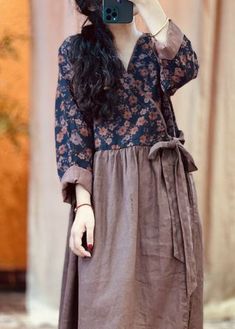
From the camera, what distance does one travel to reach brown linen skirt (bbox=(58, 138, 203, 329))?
1.05 m

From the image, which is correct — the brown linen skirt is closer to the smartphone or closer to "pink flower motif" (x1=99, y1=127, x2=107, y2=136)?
"pink flower motif" (x1=99, y1=127, x2=107, y2=136)

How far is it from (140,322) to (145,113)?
400mm

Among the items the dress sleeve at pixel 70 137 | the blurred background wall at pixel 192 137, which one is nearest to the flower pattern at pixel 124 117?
the dress sleeve at pixel 70 137

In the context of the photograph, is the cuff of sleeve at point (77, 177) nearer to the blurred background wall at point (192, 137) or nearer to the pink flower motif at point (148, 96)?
the pink flower motif at point (148, 96)

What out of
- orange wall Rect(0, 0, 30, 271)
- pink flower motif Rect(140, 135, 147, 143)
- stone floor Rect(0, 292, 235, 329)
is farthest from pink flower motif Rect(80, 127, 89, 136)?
stone floor Rect(0, 292, 235, 329)

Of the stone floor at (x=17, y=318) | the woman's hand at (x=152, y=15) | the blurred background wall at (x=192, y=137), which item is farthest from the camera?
the stone floor at (x=17, y=318)

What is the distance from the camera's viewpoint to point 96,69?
1.05 meters

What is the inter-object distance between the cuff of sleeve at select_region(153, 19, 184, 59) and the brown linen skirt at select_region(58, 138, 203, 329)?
6.7 inches

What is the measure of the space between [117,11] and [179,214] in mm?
395

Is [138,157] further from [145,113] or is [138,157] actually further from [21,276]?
[21,276]

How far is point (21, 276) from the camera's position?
242 centimetres

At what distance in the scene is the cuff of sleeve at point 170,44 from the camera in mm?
999

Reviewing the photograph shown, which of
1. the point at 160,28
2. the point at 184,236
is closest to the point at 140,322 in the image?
the point at 184,236

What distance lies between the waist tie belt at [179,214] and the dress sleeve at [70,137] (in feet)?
0.41
